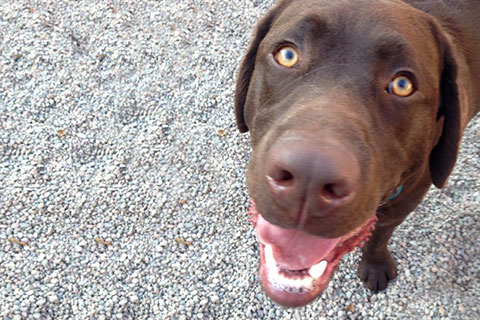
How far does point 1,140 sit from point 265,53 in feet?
8.93

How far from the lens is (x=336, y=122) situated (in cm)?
165

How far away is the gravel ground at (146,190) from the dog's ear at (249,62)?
1039mm

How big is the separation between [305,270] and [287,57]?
0.95 meters

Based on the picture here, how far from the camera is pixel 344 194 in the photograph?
157 cm

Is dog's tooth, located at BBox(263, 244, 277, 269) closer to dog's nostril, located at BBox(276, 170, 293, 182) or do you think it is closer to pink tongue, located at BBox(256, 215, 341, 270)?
pink tongue, located at BBox(256, 215, 341, 270)

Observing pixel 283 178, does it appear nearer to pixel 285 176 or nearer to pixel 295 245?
pixel 285 176

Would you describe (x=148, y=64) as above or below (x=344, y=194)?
below

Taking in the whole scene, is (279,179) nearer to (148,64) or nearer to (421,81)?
(421,81)

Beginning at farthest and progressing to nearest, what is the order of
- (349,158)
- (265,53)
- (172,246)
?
(172,246) < (265,53) < (349,158)

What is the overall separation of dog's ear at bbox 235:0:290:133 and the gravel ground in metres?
1.04

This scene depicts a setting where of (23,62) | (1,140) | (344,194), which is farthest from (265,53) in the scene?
(23,62)

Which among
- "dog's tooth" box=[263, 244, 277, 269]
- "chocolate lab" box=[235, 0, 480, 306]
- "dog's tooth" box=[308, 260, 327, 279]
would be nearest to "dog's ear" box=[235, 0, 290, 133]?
"chocolate lab" box=[235, 0, 480, 306]

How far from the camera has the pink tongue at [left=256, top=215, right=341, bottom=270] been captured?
81.7 inches

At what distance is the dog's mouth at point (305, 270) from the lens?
6.86 ft
